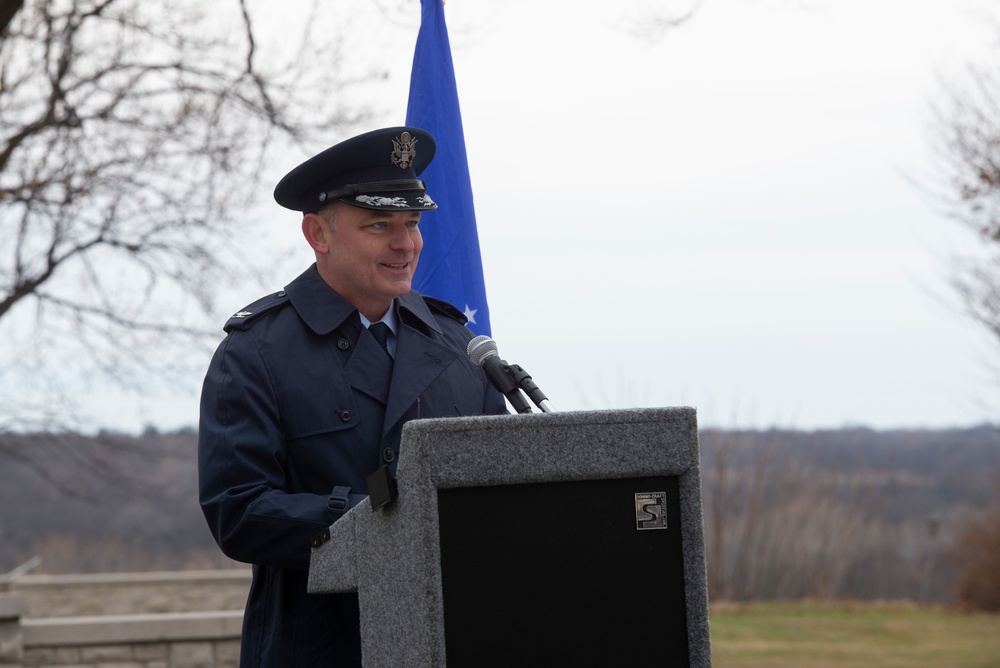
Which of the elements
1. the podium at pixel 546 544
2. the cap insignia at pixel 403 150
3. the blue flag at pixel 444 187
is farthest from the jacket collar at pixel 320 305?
the blue flag at pixel 444 187

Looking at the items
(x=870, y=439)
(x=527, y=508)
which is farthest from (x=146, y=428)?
(x=870, y=439)

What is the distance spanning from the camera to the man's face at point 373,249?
2398 millimetres

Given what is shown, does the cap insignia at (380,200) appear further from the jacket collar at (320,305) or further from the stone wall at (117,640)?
the stone wall at (117,640)

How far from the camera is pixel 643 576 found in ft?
5.62

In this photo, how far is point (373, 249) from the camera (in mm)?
2398

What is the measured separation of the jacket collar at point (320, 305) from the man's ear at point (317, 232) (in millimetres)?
63

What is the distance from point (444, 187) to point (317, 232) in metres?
1.70

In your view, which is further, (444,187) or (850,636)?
(850,636)

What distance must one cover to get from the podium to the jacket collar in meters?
0.76

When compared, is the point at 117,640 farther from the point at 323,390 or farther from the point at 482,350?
the point at 482,350

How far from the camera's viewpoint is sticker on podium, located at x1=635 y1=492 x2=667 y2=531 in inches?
67.4

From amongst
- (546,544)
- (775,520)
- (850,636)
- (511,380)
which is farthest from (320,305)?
(775,520)

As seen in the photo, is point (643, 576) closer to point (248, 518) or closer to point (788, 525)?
point (248, 518)

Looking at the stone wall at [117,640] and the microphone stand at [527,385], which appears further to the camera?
the stone wall at [117,640]
